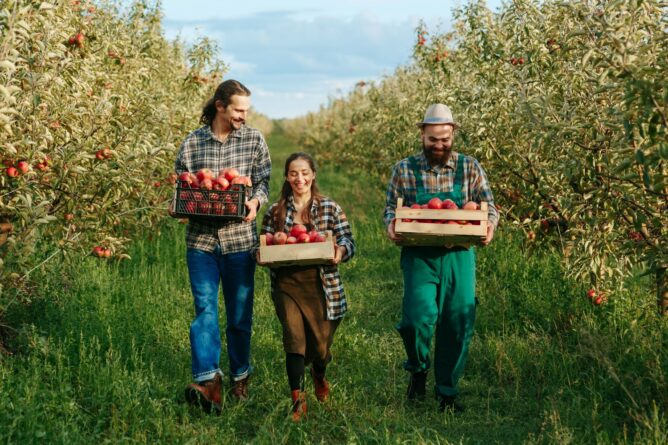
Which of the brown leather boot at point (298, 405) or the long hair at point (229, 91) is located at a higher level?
the long hair at point (229, 91)

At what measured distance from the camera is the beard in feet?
16.5

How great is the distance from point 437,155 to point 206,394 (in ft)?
6.84

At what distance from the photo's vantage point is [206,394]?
4.95m

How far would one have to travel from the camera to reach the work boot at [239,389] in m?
5.28

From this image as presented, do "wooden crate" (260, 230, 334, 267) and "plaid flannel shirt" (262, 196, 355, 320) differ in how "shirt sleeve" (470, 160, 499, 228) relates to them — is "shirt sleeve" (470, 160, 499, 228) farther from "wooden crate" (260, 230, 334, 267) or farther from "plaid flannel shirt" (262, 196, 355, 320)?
"wooden crate" (260, 230, 334, 267)

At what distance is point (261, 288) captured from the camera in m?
8.23

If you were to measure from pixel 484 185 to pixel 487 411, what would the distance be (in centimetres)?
147

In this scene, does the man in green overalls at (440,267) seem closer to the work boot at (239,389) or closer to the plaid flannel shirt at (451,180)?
the plaid flannel shirt at (451,180)

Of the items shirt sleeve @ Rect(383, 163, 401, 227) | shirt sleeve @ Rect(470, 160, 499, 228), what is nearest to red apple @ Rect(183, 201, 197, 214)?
shirt sleeve @ Rect(383, 163, 401, 227)

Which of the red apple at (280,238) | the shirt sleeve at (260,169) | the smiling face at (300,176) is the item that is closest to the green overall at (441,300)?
the smiling face at (300,176)

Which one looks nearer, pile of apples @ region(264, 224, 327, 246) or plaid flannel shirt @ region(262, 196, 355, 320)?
pile of apples @ region(264, 224, 327, 246)

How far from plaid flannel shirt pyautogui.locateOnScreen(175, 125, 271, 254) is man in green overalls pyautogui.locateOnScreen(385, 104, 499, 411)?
89 cm

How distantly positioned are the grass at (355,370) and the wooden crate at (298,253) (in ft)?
2.77

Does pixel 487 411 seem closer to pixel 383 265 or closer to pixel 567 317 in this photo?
pixel 567 317
